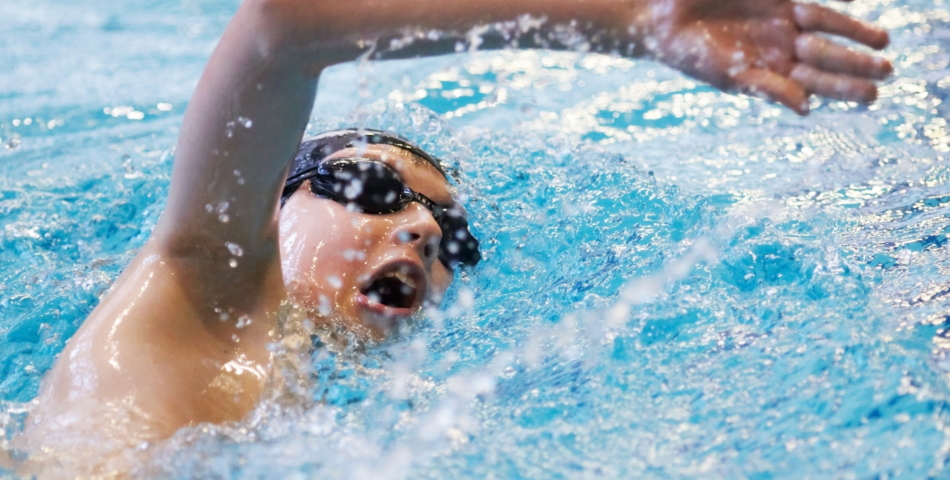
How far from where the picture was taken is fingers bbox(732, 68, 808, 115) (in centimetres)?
121

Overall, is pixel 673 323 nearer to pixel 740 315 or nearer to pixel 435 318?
pixel 740 315

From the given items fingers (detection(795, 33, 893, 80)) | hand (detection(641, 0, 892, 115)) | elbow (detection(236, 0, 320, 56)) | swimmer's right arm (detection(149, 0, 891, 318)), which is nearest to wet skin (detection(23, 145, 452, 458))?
swimmer's right arm (detection(149, 0, 891, 318))

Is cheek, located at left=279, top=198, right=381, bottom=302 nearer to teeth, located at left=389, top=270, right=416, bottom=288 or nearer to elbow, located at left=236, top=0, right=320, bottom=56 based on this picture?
teeth, located at left=389, top=270, right=416, bottom=288

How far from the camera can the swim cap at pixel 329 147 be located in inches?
83.0

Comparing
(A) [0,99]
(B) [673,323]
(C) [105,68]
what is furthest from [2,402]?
(C) [105,68]

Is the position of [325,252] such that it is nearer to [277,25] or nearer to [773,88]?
[277,25]

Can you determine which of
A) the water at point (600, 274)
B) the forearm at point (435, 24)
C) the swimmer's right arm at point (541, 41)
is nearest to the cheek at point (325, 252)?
the water at point (600, 274)

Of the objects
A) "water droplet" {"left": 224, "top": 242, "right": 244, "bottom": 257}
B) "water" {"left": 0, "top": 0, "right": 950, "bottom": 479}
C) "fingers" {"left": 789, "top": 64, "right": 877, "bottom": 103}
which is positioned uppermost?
"fingers" {"left": 789, "top": 64, "right": 877, "bottom": 103}

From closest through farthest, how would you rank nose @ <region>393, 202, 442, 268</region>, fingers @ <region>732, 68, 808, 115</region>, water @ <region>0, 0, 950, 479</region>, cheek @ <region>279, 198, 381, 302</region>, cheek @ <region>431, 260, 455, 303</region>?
fingers @ <region>732, 68, 808, 115</region> → water @ <region>0, 0, 950, 479</region> → cheek @ <region>279, 198, 381, 302</region> → nose @ <region>393, 202, 442, 268</region> → cheek @ <region>431, 260, 455, 303</region>

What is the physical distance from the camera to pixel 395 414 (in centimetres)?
163

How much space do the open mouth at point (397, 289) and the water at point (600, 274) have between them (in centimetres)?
9

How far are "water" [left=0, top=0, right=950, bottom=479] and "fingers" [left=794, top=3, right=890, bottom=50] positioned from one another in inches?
23.3

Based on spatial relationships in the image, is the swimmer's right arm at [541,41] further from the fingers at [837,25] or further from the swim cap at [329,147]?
the swim cap at [329,147]

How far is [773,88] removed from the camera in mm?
1214
